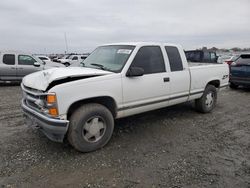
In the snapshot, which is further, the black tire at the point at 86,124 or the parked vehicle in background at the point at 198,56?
the parked vehicle in background at the point at 198,56

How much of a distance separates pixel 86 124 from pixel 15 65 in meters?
9.34

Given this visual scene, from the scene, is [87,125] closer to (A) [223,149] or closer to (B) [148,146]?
(B) [148,146]

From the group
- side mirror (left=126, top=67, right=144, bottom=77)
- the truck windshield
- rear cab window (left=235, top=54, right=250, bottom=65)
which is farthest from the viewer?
rear cab window (left=235, top=54, right=250, bottom=65)

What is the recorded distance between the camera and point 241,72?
970cm

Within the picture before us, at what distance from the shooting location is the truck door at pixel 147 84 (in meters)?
4.32

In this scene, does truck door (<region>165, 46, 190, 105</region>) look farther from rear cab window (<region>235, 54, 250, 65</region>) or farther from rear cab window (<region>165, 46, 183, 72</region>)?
rear cab window (<region>235, 54, 250, 65</region>)

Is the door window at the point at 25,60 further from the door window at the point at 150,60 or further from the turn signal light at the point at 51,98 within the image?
the turn signal light at the point at 51,98

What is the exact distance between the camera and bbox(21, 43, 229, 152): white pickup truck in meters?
3.59

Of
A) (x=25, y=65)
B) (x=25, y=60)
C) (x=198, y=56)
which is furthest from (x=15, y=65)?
(x=198, y=56)

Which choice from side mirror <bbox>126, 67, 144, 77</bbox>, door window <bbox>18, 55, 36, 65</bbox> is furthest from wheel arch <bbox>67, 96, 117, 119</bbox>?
door window <bbox>18, 55, 36, 65</bbox>

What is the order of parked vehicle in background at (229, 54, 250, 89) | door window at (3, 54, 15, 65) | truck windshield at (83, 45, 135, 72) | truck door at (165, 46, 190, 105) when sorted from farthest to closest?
door window at (3, 54, 15, 65) → parked vehicle in background at (229, 54, 250, 89) → truck door at (165, 46, 190, 105) → truck windshield at (83, 45, 135, 72)

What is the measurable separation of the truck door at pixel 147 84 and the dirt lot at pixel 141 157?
663 millimetres

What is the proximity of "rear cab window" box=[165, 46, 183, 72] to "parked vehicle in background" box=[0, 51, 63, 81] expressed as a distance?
28.9ft

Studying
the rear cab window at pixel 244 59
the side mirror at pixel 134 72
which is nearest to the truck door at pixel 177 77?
the side mirror at pixel 134 72
